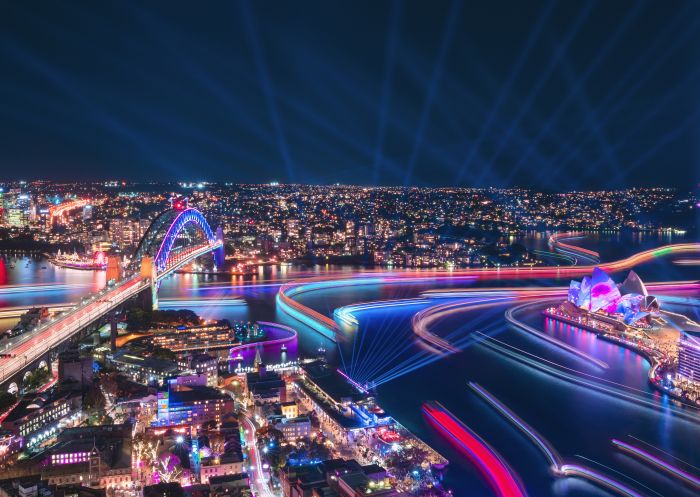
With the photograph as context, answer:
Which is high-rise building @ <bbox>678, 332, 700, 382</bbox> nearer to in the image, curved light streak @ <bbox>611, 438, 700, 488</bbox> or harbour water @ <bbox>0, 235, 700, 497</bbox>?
harbour water @ <bbox>0, 235, 700, 497</bbox>

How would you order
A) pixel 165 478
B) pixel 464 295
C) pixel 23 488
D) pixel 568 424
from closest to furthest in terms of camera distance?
1. pixel 23 488
2. pixel 165 478
3. pixel 568 424
4. pixel 464 295

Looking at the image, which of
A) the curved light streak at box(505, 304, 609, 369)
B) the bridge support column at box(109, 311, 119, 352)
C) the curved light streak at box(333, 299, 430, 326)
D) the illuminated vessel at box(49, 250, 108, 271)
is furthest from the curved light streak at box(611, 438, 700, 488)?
the illuminated vessel at box(49, 250, 108, 271)

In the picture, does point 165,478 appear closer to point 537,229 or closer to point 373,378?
point 373,378

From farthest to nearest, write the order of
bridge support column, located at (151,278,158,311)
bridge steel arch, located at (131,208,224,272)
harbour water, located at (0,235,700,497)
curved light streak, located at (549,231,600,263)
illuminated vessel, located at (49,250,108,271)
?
curved light streak, located at (549,231,600,263), illuminated vessel, located at (49,250,108,271), bridge steel arch, located at (131,208,224,272), bridge support column, located at (151,278,158,311), harbour water, located at (0,235,700,497)

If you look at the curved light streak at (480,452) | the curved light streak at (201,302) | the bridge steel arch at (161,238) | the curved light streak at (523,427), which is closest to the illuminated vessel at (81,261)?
the bridge steel arch at (161,238)

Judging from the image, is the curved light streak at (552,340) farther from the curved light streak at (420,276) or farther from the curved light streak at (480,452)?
the curved light streak at (420,276)

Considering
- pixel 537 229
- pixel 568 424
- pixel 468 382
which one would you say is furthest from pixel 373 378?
pixel 537 229
